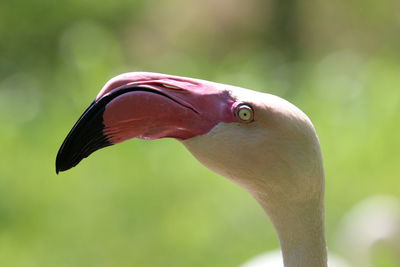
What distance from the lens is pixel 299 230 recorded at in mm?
1912

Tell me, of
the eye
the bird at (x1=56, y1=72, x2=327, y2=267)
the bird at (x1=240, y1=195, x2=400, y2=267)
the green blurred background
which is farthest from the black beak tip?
the green blurred background

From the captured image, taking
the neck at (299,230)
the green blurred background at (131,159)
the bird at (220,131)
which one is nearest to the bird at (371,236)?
the green blurred background at (131,159)

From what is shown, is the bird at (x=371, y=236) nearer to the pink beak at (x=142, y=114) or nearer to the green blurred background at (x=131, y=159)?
the green blurred background at (x=131, y=159)

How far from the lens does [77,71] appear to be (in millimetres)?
7062

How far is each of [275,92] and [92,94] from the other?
1.66 m

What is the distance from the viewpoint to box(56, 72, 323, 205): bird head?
181cm

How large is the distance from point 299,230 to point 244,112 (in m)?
0.31

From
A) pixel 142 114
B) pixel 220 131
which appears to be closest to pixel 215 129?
pixel 220 131

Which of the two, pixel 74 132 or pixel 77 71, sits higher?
pixel 77 71

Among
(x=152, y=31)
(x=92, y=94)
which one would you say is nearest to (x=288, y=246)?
(x=92, y=94)

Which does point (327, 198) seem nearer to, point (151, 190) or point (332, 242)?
point (332, 242)

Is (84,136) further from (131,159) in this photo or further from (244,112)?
(131,159)

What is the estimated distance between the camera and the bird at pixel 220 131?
71.1 inches

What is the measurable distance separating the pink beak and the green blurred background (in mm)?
3372
